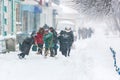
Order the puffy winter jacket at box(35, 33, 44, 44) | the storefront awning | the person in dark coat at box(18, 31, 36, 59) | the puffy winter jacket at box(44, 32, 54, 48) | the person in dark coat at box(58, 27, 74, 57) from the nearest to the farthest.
A: the person in dark coat at box(18, 31, 36, 59) < the puffy winter jacket at box(44, 32, 54, 48) < the puffy winter jacket at box(35, 33, 44, 44) < the person in dark coat at box(58, 27, 74, 57) < the storefront awning

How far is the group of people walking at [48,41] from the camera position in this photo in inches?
800

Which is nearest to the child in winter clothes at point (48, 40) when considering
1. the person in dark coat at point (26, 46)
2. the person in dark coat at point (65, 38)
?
the person in dark coat at point (26, 46)

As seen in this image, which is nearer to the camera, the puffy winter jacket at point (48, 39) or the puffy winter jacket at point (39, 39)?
the puffy winter jacket at point (48, 39)

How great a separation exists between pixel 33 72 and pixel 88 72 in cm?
196

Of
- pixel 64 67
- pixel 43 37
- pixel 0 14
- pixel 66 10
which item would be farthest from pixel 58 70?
pixel 66 10

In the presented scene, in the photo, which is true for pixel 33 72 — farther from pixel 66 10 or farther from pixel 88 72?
pixel 66 10

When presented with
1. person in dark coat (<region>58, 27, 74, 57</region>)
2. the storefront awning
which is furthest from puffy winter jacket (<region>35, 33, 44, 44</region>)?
the storefront awning

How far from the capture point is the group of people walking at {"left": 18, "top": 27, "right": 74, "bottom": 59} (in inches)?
800

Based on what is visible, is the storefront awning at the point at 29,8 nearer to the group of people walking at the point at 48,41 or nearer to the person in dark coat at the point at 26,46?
the group of people walking at the point at 48,41

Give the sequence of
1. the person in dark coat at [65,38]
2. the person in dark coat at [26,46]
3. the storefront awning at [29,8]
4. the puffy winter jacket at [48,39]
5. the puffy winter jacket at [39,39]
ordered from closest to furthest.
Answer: the person in dark coat at [26,46], the puffy winter jacket at [48,39], the puffy winter jacket at [39,39], the person in dark coat at [65,38], the storefront awning at [29,8]

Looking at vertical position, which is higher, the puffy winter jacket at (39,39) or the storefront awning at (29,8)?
the storefront awning at (29,8)

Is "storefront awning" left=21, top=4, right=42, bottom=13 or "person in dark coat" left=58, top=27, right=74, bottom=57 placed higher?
"storefront awning" left=21, top=4, right=42, bottom=13

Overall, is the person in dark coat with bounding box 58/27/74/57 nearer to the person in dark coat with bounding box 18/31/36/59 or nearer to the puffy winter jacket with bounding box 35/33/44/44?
the puffy winter jacket with bounding box 35/33/44/44

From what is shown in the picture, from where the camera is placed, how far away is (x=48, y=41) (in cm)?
2086
